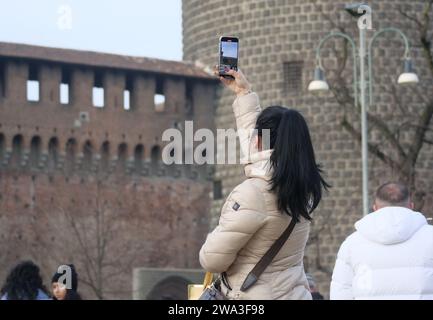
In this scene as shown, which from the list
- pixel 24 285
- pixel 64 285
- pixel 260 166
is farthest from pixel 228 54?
pixel 64 285

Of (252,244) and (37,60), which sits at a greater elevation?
(37,60)

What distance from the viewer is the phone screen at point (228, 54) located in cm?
754

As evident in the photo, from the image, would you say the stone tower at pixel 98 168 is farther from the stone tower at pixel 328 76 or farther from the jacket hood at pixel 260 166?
the jacket hood at pixel 260 166

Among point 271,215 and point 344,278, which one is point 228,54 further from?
point 344,278

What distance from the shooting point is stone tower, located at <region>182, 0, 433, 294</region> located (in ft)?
115

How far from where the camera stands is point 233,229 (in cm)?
682

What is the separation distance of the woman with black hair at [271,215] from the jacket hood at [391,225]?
758 millimetres

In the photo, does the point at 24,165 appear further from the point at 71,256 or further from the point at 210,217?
the point at 210,217

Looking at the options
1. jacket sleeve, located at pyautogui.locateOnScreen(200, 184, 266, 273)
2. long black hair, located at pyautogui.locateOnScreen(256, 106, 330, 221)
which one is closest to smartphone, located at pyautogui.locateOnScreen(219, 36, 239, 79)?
long black hair, located at pyautogui.locateOnScreen(256, 106, 330, 221)

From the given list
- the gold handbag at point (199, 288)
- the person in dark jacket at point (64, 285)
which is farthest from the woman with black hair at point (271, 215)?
the person in dark jacket at point (64, 285)

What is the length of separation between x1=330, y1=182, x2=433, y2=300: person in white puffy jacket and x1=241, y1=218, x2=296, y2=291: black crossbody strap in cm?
90

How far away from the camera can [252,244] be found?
6902mm

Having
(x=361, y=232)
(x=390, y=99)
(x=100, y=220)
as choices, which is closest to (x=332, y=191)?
Answer: (x=390, y=99)

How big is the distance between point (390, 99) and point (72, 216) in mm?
7780
